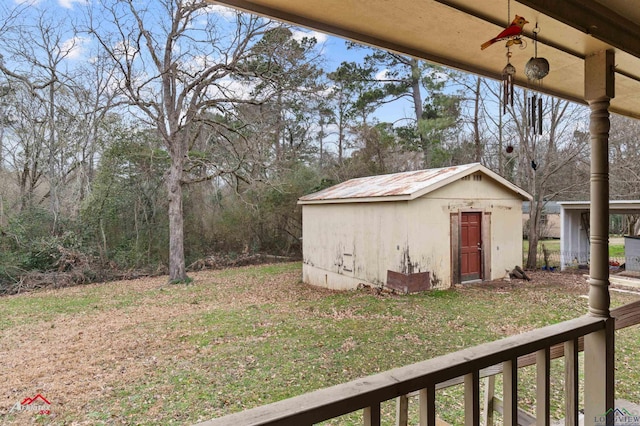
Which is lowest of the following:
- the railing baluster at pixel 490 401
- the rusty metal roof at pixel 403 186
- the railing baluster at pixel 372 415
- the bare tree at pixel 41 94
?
the railing baluster at pixel 490 401

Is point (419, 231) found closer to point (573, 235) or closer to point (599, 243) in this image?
point (599, 243)

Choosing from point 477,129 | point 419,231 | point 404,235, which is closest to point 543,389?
point 404,235

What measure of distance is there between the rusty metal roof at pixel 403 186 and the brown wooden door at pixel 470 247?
0.98 metres

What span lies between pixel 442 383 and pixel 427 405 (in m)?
0.25

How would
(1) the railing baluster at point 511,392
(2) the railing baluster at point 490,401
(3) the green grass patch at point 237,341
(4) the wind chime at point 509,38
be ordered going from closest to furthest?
1. (1) the railing baluster at point 511,392
2. (4) the wind chime at point 509,38
3. (2) the railing baluster at point 490,401
4. (3) the green grass patch at point 237,341

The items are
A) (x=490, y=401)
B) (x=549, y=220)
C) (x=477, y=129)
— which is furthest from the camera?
(x=549, y=220)

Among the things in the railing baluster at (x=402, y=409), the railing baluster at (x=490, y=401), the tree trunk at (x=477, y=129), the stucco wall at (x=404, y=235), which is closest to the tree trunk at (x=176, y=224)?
the stucco wall at (x=404, y=235)

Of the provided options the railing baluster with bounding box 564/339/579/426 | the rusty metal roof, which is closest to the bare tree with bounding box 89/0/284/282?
the rusty metal roof

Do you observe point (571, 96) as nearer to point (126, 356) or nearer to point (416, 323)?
point (416, 323)

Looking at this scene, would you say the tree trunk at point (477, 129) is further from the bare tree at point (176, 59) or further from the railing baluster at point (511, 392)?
the railing baluster at point (511, 392)

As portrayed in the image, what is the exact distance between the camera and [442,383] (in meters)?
1.23

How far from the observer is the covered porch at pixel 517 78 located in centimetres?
94

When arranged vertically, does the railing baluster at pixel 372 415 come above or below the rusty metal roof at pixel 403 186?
below

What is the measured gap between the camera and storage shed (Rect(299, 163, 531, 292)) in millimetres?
6762
